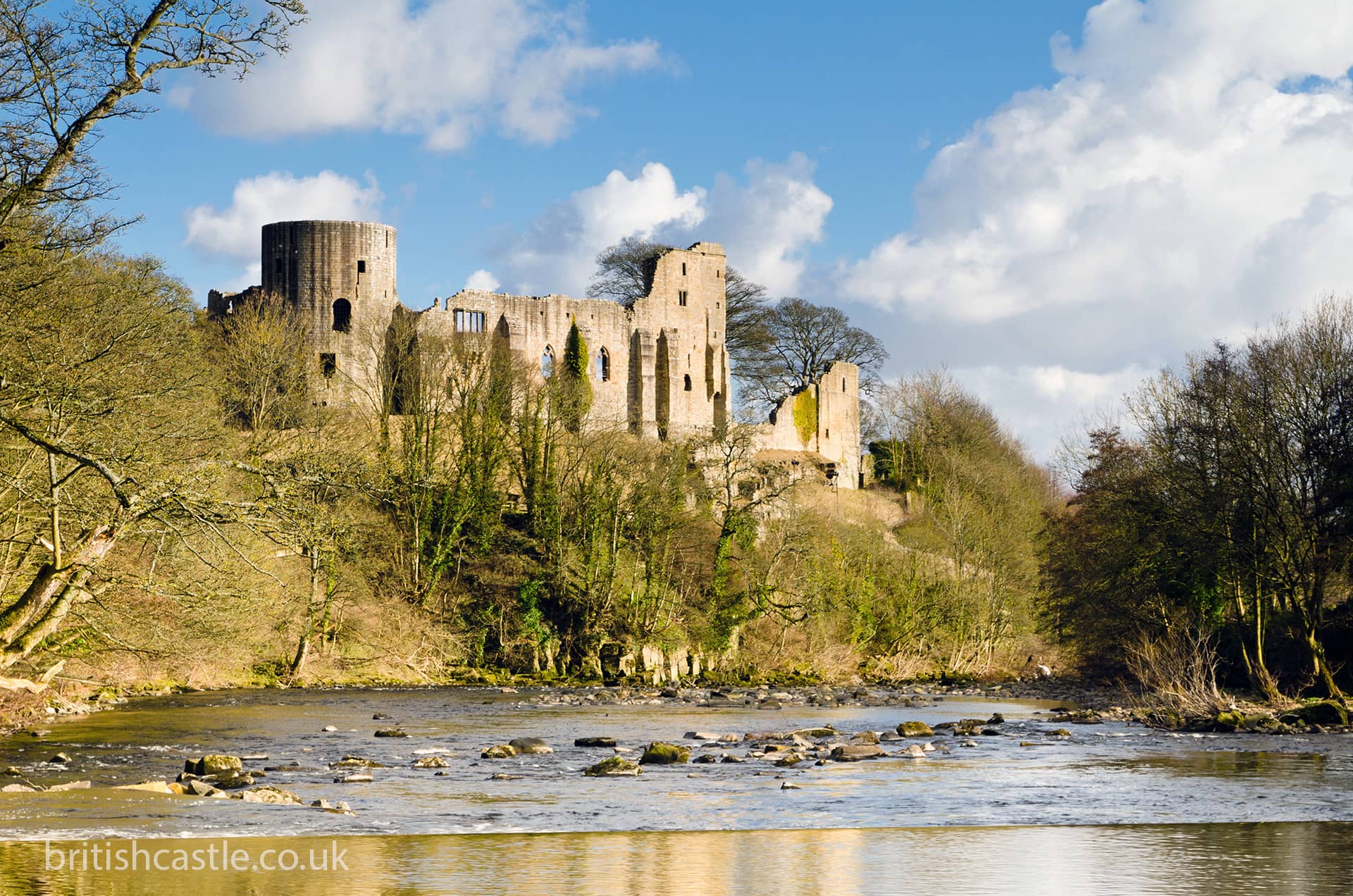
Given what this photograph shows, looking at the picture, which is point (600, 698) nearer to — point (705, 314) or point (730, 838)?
point (730, 838)

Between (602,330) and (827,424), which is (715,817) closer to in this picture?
(602,330)

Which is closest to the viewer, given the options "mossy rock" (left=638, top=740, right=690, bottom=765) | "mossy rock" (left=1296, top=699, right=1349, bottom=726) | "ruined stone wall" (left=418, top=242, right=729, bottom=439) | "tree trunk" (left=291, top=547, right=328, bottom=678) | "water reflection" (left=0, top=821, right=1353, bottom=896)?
"water reflection" (left=0, top=821, right=1353, bottom=896)

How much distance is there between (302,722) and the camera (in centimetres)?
2442

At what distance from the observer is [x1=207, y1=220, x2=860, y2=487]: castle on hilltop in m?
56.6

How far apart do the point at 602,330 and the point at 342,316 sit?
13720 mm

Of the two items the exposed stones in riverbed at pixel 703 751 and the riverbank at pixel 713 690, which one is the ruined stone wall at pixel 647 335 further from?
the exposed stones in riverbed at pixel 703 751

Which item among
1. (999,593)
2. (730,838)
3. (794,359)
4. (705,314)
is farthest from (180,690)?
(794,359)

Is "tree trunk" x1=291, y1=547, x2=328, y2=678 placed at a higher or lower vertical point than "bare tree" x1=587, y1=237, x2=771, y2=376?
lower

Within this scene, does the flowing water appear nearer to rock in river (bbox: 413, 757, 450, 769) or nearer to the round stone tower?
rock in river (bbox: 413, 757, 450, 769)

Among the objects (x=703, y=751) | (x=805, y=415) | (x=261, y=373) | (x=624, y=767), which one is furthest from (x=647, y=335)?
(x=624, y=767)

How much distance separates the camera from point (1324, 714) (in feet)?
78.9

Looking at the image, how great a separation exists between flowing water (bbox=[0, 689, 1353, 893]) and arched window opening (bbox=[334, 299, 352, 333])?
118 feet

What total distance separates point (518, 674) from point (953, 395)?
126ft

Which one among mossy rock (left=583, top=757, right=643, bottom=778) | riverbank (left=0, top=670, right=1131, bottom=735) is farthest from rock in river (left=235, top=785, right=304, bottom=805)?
riverbank (left=0, top=670, right=1131, bottom=735)
